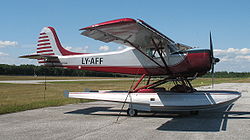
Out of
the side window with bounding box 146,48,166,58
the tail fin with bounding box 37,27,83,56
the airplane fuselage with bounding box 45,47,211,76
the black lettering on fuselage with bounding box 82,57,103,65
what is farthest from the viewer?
the tail fin with bounding box 37,27,83,56

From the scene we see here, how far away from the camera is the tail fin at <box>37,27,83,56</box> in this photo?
40.4ft

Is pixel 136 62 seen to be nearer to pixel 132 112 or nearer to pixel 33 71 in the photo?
pixel 132 112

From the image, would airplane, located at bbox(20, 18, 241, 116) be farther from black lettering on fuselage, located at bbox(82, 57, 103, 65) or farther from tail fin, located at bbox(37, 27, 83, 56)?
tail fin, located at bbox(37, 27, 83, 56)

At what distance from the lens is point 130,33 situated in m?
8.42

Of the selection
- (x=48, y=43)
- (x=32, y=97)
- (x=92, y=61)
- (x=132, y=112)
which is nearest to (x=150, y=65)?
(x=132, y=112)

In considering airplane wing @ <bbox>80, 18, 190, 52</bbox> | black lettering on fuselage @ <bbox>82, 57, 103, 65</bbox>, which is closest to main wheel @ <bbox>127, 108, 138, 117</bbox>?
airplane wing @ <bbox>80, 18, 190, 52</bbox>

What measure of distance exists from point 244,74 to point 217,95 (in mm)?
144481

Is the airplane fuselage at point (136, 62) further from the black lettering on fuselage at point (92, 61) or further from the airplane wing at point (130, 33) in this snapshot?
the airplane wing at point (130, 33)

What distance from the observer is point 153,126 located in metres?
7.30

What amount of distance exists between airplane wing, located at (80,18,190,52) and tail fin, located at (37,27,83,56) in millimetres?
3490

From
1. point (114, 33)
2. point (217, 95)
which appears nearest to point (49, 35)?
point (114, 33)

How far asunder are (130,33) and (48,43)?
19.0ft

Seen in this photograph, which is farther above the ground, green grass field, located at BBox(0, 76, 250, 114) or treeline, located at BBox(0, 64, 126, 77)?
treeline, located at BBox(0, 64, 126, 77)

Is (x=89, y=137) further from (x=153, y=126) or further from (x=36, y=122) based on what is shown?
(x=36, y=122)
